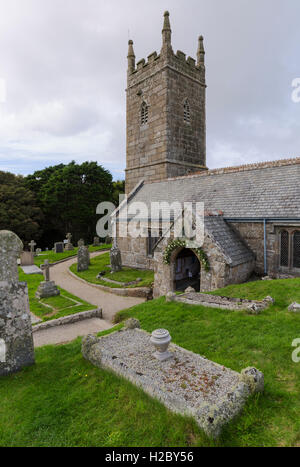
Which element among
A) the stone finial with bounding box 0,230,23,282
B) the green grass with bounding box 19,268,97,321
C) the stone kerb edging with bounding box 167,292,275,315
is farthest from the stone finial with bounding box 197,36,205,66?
the stone finial with bounding box 0,230,23,282

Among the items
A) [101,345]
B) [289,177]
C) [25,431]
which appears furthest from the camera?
[289,177]

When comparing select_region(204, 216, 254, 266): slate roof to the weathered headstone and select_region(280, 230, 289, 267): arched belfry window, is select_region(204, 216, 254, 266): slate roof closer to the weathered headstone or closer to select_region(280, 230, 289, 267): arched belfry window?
select_region(280, 230, 289, 267): arched belfry window

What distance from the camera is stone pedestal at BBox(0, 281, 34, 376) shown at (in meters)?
5.11

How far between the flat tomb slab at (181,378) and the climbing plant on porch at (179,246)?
5.80 meters

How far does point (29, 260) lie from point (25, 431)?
22695 mm

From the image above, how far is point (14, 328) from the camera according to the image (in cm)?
523

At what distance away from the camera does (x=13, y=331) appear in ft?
17.1

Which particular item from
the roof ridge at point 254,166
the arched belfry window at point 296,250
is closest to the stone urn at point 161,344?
the arched belfry window at point 296,250

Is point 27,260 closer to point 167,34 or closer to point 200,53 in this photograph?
point 167,34

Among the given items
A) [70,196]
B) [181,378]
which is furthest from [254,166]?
[70,196]

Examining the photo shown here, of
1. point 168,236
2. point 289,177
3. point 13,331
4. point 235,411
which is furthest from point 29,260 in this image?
point 235,411

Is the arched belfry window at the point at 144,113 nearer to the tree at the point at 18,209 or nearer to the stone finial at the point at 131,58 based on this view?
the stone finial at the point at 131,58

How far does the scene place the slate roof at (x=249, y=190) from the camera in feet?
40.8
